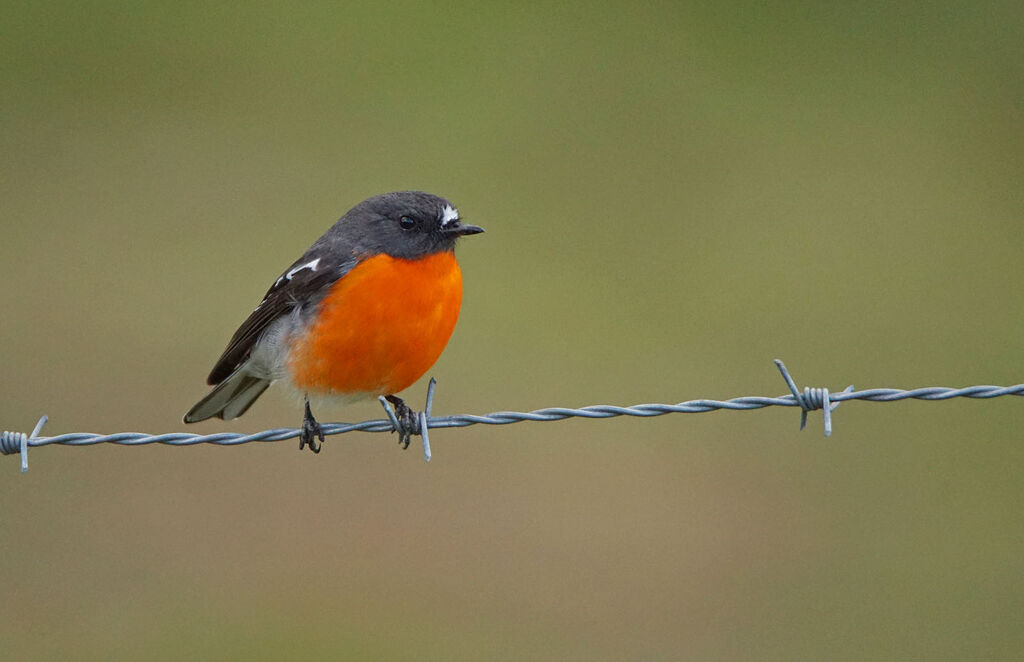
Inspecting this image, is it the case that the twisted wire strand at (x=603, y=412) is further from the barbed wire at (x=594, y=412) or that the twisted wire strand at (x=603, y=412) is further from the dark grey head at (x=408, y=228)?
the dark grey head at (x=408, y=228)

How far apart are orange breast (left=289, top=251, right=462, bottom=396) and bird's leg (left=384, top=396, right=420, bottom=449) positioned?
19cm

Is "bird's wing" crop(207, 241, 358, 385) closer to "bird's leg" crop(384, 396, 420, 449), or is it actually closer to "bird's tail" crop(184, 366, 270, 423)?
"bird's tail" crop(184, 366, 270, 423)

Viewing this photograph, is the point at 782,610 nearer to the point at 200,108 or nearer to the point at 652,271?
the point at 652,271

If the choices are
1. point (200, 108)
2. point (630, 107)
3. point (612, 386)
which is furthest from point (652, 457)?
point (200, 108)

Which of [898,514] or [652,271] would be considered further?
[652,271]

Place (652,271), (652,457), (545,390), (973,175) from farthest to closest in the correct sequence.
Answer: (973,175)
(652,271)
(545,390)
(652,457)

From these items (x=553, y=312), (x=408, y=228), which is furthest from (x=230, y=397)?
(x=553, y=312)

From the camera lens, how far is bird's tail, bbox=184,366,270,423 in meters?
6.48

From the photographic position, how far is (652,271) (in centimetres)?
1210

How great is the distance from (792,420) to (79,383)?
605cm

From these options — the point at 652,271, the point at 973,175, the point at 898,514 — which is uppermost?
the point at 973,175

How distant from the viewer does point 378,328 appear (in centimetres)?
580

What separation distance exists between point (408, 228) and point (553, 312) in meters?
5.62

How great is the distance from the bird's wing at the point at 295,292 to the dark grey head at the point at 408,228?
136 millimetres
